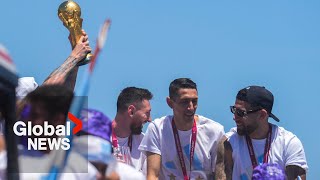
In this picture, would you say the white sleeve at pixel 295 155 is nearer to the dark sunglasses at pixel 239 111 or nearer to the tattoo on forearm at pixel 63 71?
the dark sunglasses at pixel 239 111

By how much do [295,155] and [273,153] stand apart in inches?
9.3

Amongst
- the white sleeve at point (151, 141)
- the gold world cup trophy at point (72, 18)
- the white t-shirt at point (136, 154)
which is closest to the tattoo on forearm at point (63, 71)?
the gold world cup trophy at point (72, 18)

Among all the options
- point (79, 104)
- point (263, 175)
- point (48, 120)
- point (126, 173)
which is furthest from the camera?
point (263, 175)

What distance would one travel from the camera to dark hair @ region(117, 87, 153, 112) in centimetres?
955

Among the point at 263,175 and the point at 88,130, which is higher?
the point at 88,130

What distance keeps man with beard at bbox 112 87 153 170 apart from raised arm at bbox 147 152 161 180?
0.98 ft

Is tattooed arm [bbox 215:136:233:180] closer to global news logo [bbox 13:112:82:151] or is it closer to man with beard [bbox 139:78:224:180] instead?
man with beard [bbox 139:78:224:180]

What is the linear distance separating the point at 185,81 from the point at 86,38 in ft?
5.79

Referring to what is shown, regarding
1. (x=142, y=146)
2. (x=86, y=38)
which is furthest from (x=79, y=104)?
(x=142, y=146)

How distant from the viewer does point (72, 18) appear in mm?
8336

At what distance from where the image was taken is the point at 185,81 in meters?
9.30

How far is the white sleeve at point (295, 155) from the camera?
28.9ft

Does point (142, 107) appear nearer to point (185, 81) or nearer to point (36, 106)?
point (185, 81)

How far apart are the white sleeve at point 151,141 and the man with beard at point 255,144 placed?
681 mm
